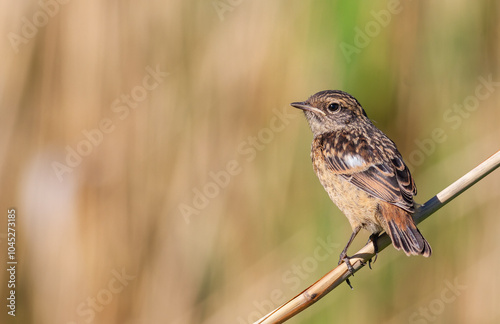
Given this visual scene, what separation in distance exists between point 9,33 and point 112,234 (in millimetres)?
1232

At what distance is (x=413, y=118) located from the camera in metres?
3.82

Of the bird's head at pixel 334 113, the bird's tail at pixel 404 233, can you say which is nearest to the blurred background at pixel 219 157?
the bird's head at pixel 334 113

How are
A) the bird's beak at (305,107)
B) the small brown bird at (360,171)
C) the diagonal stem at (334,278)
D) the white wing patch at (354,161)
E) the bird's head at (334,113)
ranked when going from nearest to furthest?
the diagonal stem at (334,278), the small brown bird at (360,171), the white wing patch at (354,161), the bird's beak at (305,107), the bird's head at (334,113)

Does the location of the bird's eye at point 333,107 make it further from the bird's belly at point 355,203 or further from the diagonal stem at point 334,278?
the diagonal stem at point 334,278

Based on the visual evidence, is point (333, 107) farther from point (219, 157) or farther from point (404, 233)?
point (404, 233)

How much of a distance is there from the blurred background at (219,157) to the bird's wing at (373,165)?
0.25 metres

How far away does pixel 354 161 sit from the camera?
342 cm

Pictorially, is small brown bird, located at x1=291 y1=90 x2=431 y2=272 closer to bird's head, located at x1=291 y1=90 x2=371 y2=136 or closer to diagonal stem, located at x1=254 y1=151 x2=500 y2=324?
bird's head, located at x1=291 y1=90 x2=371 y2=136

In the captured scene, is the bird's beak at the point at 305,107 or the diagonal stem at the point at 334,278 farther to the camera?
the bird's beak at the point at 305,107

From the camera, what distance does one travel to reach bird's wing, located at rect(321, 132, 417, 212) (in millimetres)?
3150

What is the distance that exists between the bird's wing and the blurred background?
0.25 m

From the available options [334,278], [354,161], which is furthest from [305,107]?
[334,278]

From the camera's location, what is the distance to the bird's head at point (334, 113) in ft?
12.2

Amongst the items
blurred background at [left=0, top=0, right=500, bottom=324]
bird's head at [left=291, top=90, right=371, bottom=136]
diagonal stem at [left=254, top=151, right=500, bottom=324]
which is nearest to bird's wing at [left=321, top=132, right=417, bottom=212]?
bird's head at [left=291, top=90, right=371, bottom=136]
